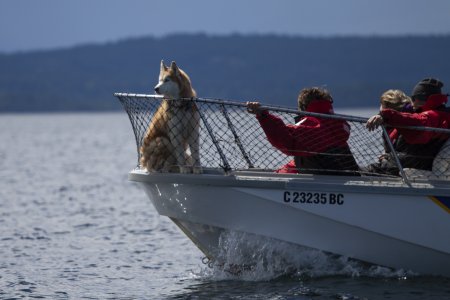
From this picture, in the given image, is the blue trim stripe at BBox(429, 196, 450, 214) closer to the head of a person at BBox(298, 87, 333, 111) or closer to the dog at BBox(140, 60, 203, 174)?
the head of a person at BBox(298, 87, 333, 111)

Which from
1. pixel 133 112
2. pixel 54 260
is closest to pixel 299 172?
pixel 133 112

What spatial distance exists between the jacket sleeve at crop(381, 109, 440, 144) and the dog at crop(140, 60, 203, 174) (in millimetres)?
2034

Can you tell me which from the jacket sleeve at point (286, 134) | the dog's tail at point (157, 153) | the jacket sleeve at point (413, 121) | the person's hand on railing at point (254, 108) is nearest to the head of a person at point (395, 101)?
the jacket sleeve at point (413, 121)

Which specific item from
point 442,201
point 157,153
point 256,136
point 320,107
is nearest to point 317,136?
point 320,107

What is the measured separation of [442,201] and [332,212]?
1.10 m

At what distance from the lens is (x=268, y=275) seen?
1041 centimetres

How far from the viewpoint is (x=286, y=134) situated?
9.71 metres

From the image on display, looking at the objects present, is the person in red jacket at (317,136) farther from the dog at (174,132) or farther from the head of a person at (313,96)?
the dog at (174,132)

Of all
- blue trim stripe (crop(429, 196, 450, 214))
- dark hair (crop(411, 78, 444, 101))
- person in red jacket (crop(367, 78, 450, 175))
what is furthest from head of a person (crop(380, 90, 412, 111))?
→ blue trim stripe (crop(429, 196, 450, 214))

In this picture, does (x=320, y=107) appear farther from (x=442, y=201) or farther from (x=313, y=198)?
(x=442, y=201)

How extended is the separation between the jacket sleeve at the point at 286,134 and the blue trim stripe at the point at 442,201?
4.53 feet

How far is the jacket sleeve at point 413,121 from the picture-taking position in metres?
9.51

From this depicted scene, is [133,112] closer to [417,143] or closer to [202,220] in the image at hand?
[202,220]

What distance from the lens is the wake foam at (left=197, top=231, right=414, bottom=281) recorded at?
1005 centimetres
